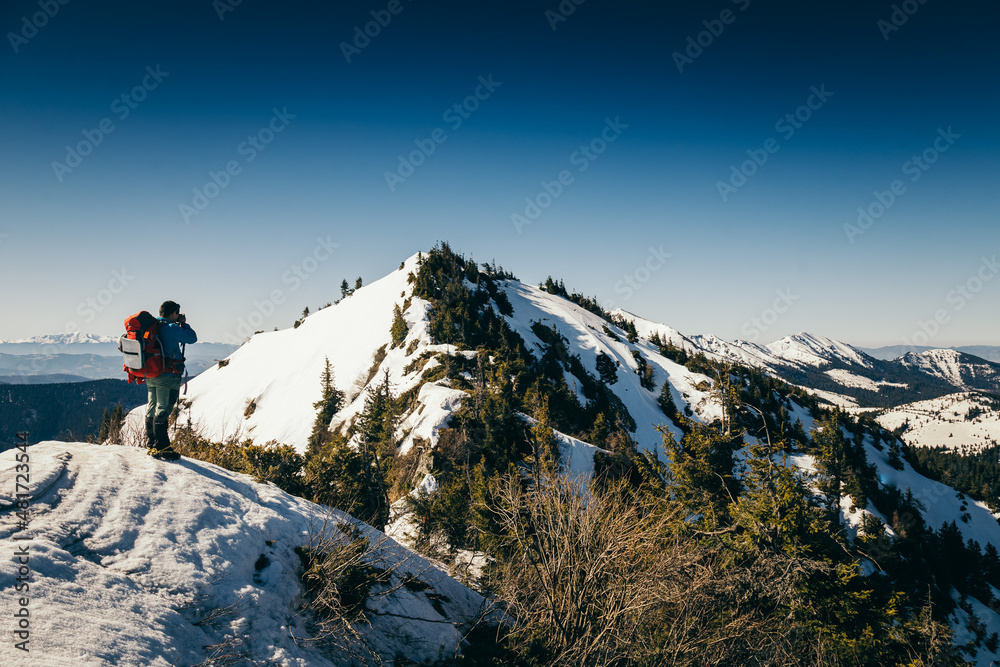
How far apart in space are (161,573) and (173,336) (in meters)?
3.96

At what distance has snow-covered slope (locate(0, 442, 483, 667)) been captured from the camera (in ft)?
15.6

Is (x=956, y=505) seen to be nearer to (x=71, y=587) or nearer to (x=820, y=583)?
(x=820, y=583)

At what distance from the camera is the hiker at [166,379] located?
7.68 metres

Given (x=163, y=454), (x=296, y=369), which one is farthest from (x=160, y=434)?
(x=296, y=369)

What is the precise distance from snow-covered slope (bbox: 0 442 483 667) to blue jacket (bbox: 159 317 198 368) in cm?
196

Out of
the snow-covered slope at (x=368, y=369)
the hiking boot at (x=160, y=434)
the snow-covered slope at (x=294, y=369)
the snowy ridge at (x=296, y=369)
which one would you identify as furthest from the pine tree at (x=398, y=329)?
the hiking boot at (x=160, y=434)

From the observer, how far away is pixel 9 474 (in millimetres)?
5926

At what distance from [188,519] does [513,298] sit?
57.0 meters

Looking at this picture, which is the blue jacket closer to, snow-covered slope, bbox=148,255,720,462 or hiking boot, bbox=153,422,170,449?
hiking boot, bbox=153,422,170,449

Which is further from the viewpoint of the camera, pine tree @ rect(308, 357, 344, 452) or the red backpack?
pine tree @ rect(308, 357, 344, 452)

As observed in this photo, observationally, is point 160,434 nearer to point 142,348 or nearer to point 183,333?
point 142,348

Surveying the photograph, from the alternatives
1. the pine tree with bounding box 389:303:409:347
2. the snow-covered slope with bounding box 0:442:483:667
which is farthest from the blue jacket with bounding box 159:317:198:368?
the pine tree with bounding box 389:303:409:347

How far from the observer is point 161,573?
585 cm

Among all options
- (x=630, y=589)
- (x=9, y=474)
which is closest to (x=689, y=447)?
(x=630, y=589)
